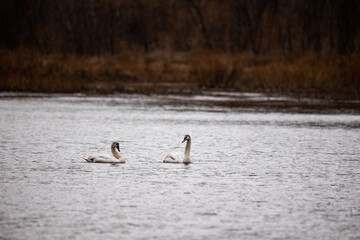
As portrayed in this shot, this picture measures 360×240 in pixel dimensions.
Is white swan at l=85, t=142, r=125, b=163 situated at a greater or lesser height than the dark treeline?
lesser

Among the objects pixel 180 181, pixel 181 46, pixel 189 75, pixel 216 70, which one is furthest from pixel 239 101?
pixel 181 46

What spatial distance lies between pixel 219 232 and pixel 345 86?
25.5 m

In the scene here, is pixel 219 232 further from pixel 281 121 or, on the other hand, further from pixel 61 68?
pixel 61 68

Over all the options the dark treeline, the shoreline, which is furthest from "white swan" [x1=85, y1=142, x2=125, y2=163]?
the dark treeline

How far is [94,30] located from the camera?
5825 cm

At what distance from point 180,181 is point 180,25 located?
52.1 m

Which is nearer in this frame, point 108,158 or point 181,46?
point 108,158

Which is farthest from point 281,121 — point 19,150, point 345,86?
point 19,150

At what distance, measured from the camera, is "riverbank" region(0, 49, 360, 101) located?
3459 cm

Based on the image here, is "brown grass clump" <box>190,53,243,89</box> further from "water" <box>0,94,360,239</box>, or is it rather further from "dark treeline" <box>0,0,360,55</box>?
"water" <box>0,94,360,239</box>

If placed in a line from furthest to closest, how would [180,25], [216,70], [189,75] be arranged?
[180,25], [189,75], [216,70]

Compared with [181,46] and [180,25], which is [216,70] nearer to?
[181,46]

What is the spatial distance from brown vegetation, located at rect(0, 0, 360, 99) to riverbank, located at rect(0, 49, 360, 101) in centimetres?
5

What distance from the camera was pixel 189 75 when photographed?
40906 mm
